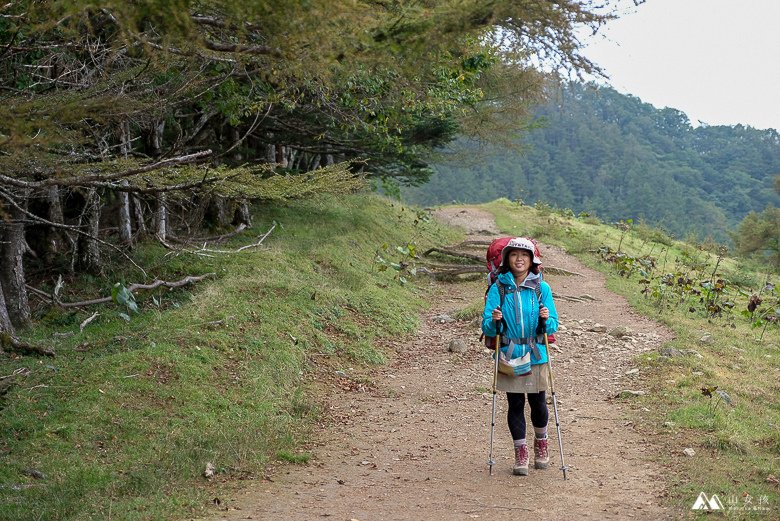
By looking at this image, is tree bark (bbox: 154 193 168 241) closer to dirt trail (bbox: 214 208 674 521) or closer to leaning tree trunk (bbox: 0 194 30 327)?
leaning tree trunk (bbox: 0 194 30 327)

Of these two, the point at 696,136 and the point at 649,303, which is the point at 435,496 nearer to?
the point at 649,303

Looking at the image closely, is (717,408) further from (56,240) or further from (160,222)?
(56,240)

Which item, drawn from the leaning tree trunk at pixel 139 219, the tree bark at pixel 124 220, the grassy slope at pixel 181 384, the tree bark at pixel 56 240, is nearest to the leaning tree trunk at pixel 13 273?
the grassy slope at pixel 181 384

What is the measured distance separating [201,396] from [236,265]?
207 inches

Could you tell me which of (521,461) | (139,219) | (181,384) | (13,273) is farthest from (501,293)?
(139,219)

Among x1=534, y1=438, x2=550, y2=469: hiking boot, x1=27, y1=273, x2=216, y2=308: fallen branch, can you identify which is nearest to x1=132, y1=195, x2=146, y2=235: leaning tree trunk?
x1=27, y1=273, x2=216, y2=308: fallen branch

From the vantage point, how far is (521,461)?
607 centimetres

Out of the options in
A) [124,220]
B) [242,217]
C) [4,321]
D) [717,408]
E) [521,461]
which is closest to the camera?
[521,461]

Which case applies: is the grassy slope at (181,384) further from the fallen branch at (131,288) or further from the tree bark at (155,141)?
the tree bark at (155,141)

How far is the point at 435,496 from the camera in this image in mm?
5715

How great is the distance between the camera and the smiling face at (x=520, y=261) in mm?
6121

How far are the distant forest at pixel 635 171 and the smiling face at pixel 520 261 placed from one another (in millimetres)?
46900

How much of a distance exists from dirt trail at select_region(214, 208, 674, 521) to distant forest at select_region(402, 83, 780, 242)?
4319 centimetres

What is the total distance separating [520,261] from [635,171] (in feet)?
194
